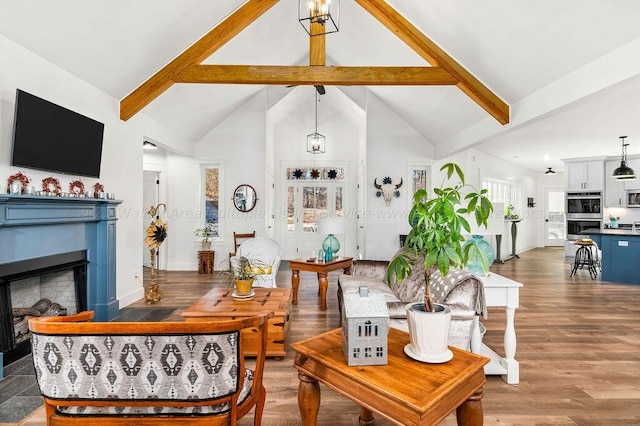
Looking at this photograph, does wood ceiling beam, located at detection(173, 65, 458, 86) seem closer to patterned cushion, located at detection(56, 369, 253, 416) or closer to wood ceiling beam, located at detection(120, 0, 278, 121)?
wood ceiling beam, located at detection(120, 0, 278, 121)

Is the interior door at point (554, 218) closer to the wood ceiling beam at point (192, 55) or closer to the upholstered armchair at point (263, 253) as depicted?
the upholstered armchair at point (263, 253)

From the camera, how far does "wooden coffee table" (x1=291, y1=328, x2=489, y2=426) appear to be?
3.68ft

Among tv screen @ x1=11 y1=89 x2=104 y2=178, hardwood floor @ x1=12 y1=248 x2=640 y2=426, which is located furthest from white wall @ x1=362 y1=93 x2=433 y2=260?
tv screen @ x1=11 y1=89 x2=104 y2=178

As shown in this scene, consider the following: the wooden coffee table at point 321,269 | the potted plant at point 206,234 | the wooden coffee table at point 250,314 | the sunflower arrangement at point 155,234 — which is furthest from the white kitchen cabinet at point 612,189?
the sunflower arrangement at point 155,234

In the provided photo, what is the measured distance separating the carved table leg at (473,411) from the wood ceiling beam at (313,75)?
378 centimetres

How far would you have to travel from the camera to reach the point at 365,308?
1.37 metres

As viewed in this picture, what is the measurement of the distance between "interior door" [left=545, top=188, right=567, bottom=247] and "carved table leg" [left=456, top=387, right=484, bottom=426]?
1216 cm

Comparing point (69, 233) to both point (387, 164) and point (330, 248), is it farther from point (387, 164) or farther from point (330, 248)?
point (387, 164)

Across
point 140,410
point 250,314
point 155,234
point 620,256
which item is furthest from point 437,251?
point 620,256

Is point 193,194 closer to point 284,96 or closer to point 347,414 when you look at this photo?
point 284,96

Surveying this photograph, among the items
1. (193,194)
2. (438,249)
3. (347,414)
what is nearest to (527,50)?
(438,249)

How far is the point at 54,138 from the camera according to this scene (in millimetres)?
3117

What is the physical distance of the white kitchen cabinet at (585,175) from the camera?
7922mm

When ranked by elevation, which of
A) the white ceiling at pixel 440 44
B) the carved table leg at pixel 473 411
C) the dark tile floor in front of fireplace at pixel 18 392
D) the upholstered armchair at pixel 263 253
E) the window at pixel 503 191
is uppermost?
the white ceiling at pixel 440 44
